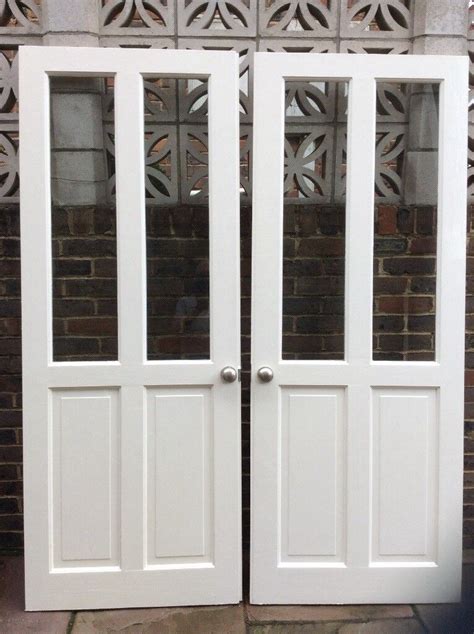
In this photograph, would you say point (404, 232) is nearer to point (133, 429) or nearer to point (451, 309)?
point (451, 309)

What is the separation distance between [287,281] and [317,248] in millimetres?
201

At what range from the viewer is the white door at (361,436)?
2.81 meters

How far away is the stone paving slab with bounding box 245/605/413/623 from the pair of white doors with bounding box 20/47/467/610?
0.04m

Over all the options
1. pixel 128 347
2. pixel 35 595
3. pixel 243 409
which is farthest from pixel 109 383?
pixel 35 595

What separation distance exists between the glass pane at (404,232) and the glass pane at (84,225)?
3.89ft

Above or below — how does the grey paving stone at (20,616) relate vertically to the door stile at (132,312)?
below

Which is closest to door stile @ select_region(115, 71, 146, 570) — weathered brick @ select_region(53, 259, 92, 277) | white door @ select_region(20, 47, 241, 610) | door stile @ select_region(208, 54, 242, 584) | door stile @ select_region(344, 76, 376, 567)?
white door @ select_region(20, 47, 241, 610)

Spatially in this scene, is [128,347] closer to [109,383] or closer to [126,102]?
[109,383]

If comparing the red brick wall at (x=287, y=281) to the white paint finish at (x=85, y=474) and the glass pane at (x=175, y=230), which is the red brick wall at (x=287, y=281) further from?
the white paint finish at (x=85, y=474)

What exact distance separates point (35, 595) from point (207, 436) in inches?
40.1

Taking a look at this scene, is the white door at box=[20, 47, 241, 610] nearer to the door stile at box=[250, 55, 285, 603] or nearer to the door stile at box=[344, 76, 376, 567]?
the door stile at box=[250, 55, 285, 603]

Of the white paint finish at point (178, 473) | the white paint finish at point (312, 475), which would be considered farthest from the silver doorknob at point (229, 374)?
the white paint finish at point (312, 475)

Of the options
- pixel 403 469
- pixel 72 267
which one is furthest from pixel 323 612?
pixel 72 267

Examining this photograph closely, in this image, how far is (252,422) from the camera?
284cm
